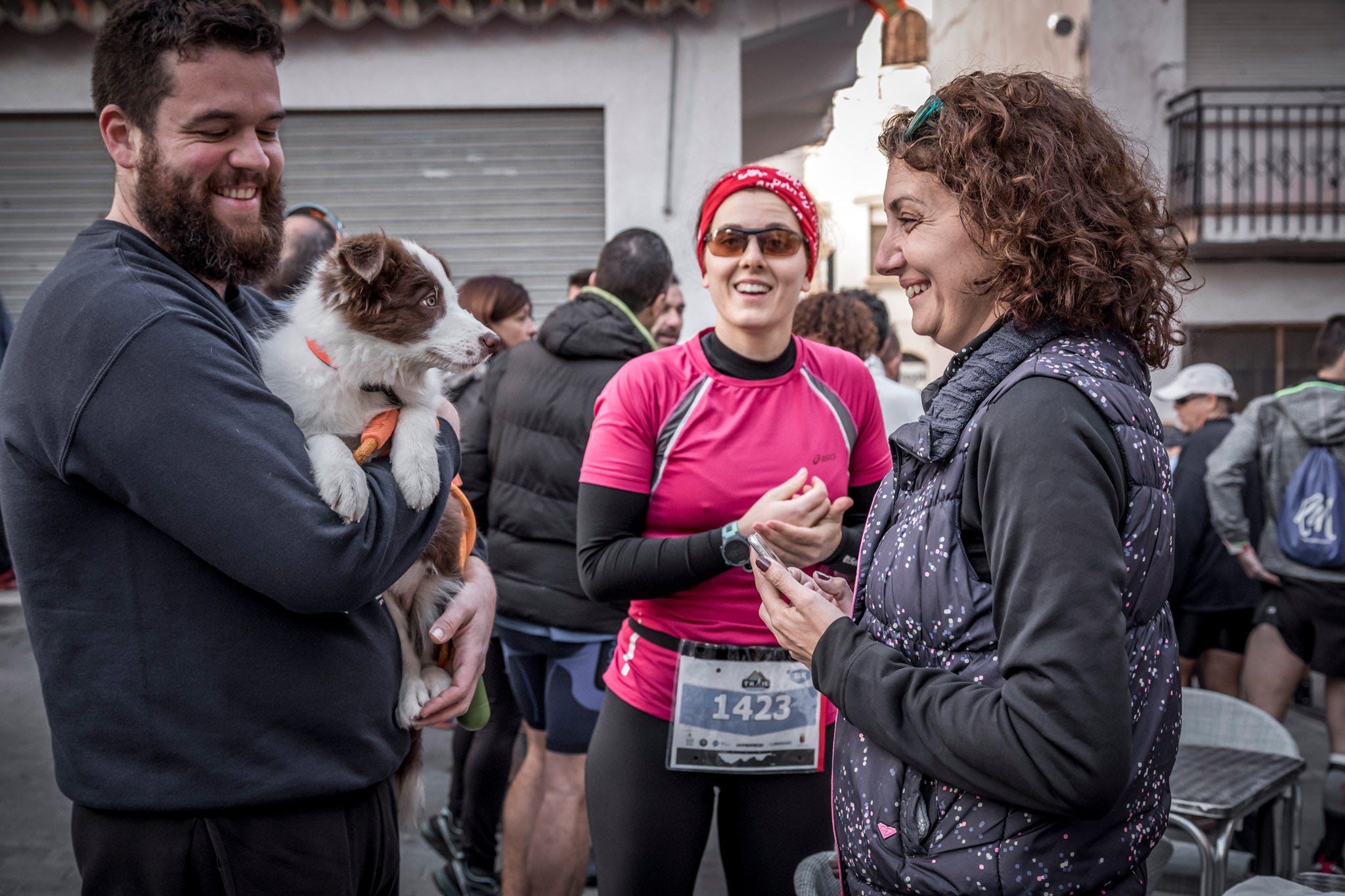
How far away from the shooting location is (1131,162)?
1.69m

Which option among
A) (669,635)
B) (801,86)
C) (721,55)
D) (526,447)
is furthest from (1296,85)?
(669,635)

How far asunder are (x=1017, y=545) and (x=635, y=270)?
3114mm

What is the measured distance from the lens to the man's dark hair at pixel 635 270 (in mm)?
4324

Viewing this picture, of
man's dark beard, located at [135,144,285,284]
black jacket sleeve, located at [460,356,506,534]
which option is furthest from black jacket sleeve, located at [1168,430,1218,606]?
man's dark beard, located at [135,144,285,284]

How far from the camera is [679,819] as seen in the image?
2652mm

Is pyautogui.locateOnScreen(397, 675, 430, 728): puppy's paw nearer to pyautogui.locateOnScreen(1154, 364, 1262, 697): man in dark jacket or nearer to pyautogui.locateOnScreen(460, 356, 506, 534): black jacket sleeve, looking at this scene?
pyautogui.locateOnScreen(460, 356, 506, 534): black jacket sleeve

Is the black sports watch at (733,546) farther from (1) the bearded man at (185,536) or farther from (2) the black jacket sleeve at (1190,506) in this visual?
(2) the black jacket sleeve at (1190,506)

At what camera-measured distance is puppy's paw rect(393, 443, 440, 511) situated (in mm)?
2018

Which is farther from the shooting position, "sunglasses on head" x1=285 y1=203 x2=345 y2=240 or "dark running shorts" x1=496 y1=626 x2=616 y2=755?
"sunglasses on head" x1=285 y1=203 x2=345 y2=240

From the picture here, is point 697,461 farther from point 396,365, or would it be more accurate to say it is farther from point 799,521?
point 396,365

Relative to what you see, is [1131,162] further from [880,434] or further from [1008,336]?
[880,434]

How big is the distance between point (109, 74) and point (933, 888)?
1.97m

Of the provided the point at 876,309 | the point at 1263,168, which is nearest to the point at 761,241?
the point at 876,309

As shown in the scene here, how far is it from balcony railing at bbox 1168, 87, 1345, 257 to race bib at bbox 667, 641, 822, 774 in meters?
12.9
